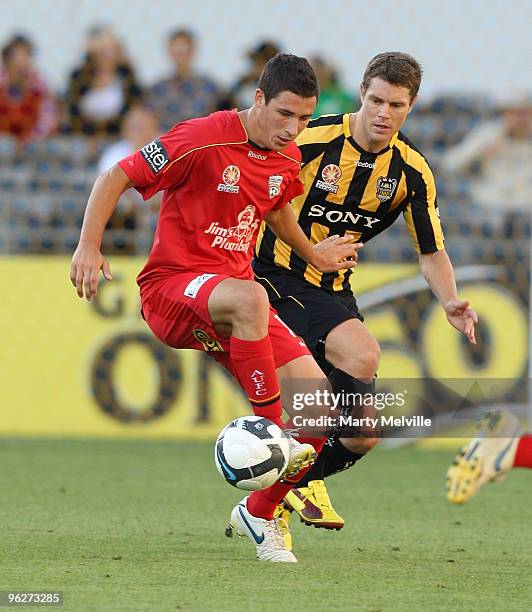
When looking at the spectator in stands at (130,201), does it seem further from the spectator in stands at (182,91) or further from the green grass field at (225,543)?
the green grass field at (225,543)

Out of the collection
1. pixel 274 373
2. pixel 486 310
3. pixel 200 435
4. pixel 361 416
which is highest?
pixel 274 373

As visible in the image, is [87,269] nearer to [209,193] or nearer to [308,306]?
[209,193]

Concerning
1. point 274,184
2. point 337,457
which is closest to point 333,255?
point 274,184

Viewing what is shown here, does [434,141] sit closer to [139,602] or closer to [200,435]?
[200,435]

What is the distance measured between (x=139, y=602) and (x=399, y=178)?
8.99 ft

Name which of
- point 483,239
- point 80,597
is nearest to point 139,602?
point 80,597

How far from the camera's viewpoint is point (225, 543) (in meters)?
5.58

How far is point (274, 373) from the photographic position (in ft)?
16.3

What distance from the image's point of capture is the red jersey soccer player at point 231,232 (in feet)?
16.1

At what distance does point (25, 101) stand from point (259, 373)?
7752mm

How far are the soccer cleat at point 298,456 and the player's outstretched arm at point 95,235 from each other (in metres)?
0.94

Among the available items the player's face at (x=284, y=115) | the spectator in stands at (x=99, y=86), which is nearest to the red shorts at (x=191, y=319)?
the player's face at (x=284, y=115)

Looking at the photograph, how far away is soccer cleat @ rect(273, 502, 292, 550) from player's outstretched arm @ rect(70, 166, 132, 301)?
129cm

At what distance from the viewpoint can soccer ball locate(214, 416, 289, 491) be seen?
15.7 feet
